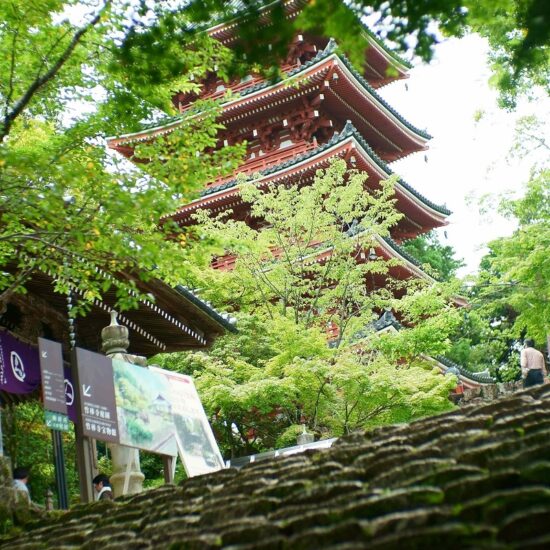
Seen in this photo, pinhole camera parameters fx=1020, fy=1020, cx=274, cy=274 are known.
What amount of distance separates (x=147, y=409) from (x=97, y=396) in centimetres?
116

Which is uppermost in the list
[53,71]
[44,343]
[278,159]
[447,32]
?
[278,159]

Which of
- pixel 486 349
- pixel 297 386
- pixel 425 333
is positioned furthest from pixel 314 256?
pixel 486 349

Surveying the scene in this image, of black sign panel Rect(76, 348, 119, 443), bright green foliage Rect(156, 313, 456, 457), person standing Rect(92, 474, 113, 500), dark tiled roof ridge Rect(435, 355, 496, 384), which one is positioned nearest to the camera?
black sign panel Rect(76, 348, 119, 443)

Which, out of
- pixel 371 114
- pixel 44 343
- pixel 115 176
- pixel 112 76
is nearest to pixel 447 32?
pixel 115 176

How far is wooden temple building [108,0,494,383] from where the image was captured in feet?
93.6

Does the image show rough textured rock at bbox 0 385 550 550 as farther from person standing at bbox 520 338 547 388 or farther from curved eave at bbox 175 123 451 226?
curved eave at bbox 175 123 451 226

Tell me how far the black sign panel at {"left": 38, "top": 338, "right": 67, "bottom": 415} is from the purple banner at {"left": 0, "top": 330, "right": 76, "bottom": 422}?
181cm

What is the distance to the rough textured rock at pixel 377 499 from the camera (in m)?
5.34

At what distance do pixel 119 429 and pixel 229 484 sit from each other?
187 inches

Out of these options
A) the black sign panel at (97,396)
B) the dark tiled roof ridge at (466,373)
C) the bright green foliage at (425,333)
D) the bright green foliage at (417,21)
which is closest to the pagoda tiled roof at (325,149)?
the dark tiled roof ridge at (466,373)

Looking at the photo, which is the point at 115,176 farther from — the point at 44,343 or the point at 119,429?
the point at 119,429

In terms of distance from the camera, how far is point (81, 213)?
1011 centimetres

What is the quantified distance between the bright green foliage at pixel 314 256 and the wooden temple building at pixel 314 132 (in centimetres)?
329

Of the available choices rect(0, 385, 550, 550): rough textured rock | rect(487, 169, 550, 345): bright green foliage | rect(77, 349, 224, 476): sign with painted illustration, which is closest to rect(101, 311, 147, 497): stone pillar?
rect(77, 349, 224, 476): sign with painted illustration
